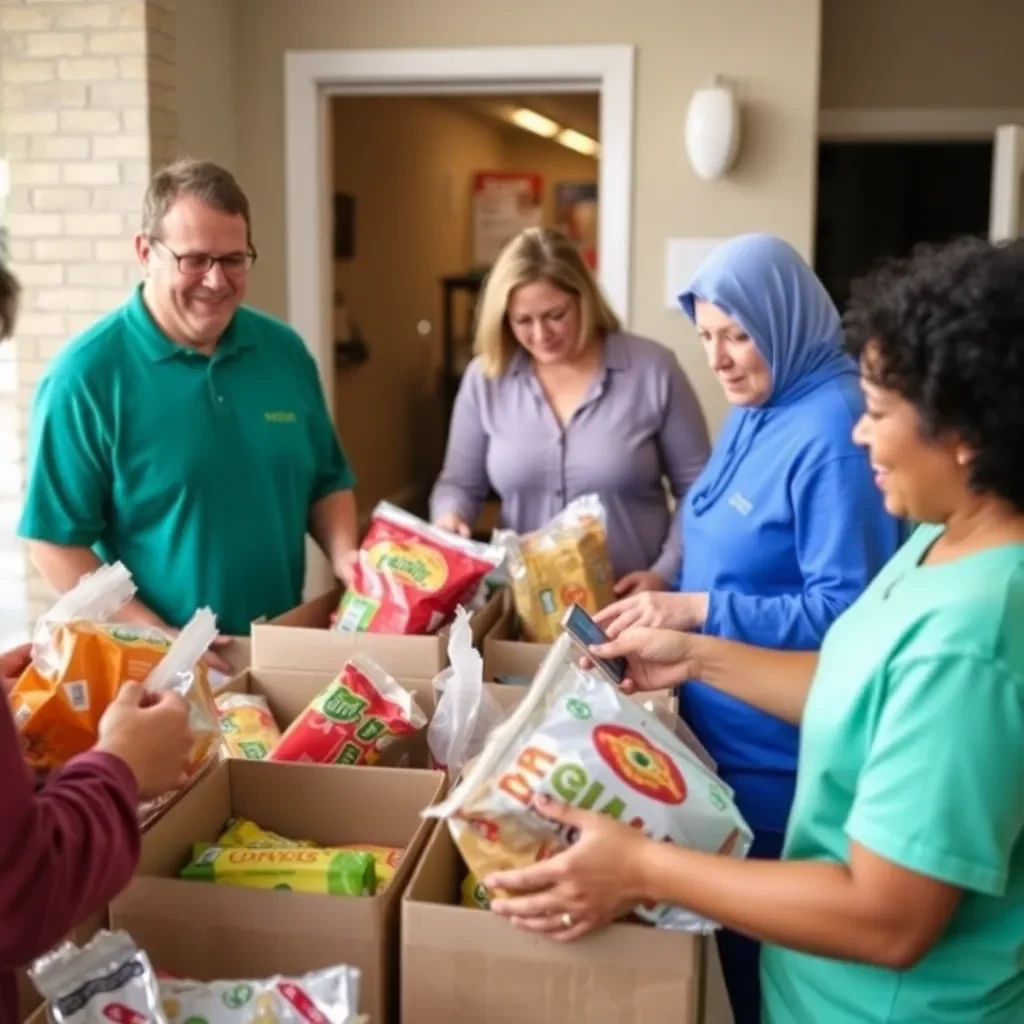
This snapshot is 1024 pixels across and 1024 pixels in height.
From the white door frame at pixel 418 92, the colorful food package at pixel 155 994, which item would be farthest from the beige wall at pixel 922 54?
the colorful food package at pixel 155 994

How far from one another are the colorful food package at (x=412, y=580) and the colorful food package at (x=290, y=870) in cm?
58

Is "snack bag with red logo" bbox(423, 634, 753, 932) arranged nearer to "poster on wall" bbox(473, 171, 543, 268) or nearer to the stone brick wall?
the stone brick wall

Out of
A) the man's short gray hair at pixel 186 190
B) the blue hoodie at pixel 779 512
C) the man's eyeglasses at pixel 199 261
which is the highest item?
the man's short gray hair at pixel 186 190

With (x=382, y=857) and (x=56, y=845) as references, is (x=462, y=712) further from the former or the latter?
(x=56, y=845)

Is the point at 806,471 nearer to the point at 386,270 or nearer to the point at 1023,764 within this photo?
the point at 1023,764

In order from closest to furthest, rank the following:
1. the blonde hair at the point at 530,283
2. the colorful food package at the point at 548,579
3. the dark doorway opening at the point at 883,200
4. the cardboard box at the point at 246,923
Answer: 1. the cardboard box at the point at 246,923
2. the colorful food package at the point at 548,579
3. the blonde hair at the point at 530,283
4. the dark doorway opening at the point at 883,200

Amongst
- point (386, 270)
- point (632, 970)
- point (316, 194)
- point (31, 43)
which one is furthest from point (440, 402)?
point (632, 970)

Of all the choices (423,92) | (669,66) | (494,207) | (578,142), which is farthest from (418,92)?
(578,142)

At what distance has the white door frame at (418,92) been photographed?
3826 mm

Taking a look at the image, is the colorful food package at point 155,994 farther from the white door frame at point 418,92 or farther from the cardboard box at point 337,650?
the white door frame at point 418,92

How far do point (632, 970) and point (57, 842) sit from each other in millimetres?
516

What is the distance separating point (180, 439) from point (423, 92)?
2.34 m

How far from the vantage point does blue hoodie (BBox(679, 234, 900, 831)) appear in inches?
61.9

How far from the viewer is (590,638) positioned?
4.84ft
